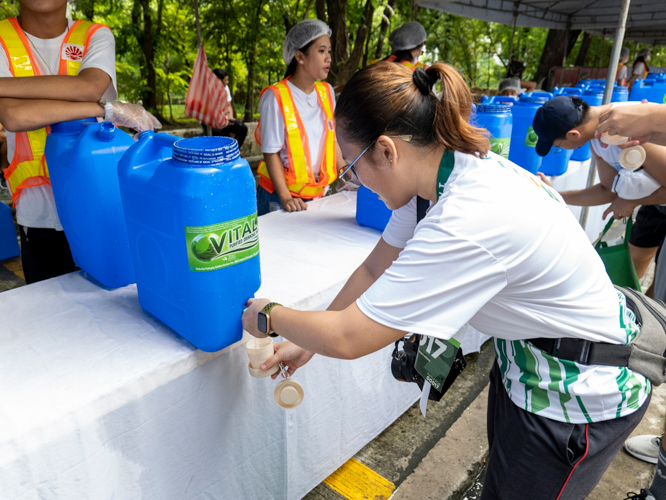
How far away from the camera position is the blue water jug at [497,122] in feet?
6.63

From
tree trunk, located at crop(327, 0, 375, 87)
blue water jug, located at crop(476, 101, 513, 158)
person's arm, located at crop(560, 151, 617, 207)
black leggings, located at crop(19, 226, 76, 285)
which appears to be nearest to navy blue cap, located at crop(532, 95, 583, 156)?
blue water jug, located at crop(476, 101, 513, 158)

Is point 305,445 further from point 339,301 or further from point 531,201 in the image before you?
point 531,201

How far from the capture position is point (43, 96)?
129 cm

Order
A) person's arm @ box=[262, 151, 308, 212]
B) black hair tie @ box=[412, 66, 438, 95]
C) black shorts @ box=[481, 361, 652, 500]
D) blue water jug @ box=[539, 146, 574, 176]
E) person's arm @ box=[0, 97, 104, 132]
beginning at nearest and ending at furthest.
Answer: black hair tie @ box=[412, 66, 438, 95], black shorts @ box=[481, 361, 652, 500], person's arm @ box=[0, 97, 104, 132], person's arm @ box=[262, 151, 308, 212], blue water jug @ box=[539, 146, 574, 176]

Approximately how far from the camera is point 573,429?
3.08 feet

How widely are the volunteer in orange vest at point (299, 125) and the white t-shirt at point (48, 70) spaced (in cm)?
85

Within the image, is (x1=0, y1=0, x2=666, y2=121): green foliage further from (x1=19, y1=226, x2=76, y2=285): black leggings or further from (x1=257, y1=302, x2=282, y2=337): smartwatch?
(x1=257, y1=302, x2=282, y2=337): smartwatch

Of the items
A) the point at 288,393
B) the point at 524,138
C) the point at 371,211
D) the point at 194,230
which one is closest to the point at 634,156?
the point at 524,138

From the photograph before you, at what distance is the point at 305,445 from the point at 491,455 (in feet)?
1.90

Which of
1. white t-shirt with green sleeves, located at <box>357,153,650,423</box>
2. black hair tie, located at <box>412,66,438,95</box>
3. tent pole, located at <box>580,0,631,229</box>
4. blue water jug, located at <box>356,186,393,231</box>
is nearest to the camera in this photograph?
white t-shirt with green sleeves, located at <box>357,153,650,423</box>

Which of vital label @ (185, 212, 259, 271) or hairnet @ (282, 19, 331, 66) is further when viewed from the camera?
hairnet @ (282, 19, 331, 66)

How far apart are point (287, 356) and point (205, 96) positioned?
3.58m

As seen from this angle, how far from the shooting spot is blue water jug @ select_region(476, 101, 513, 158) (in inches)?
79.5

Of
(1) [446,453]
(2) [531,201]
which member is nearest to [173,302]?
(2) [531,201]
